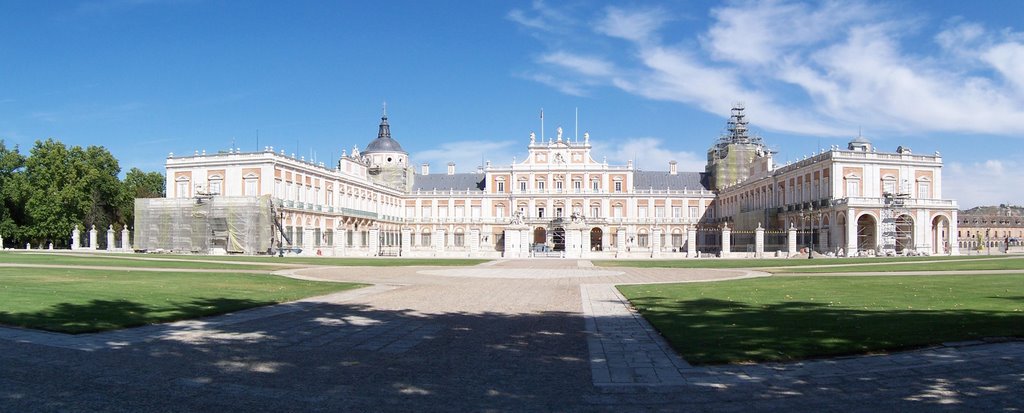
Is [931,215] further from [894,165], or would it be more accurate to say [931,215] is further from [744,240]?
[744,240]

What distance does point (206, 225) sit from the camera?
54531mm

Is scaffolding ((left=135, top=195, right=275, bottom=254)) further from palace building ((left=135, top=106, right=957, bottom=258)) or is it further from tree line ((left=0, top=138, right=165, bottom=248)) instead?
tree line ((left=0, top=138, right=165, bottom=248))

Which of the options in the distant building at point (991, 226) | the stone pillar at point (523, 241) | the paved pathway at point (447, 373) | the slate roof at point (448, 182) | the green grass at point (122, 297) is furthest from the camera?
the distant building at point (991, 226)

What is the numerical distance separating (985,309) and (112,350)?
43.4 ft

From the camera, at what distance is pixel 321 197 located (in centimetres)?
6475

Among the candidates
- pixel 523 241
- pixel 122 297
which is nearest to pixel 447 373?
pixel 122 297

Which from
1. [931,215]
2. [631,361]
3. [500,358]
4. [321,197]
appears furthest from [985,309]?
[321,197]

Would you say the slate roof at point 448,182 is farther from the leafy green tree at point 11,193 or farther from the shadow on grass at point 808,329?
the shadow on grass at point 808,329

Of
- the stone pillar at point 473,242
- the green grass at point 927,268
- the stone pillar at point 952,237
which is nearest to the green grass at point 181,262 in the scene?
the stone pillar at point 473,242

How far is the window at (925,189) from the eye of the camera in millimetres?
57781

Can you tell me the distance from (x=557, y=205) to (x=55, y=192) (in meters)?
50.3

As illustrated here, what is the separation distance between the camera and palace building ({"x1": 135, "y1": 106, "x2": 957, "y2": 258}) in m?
54.9

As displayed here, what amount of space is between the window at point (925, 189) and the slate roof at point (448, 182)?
49.7 metres

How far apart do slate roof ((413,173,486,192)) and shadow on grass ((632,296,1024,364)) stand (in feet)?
259
